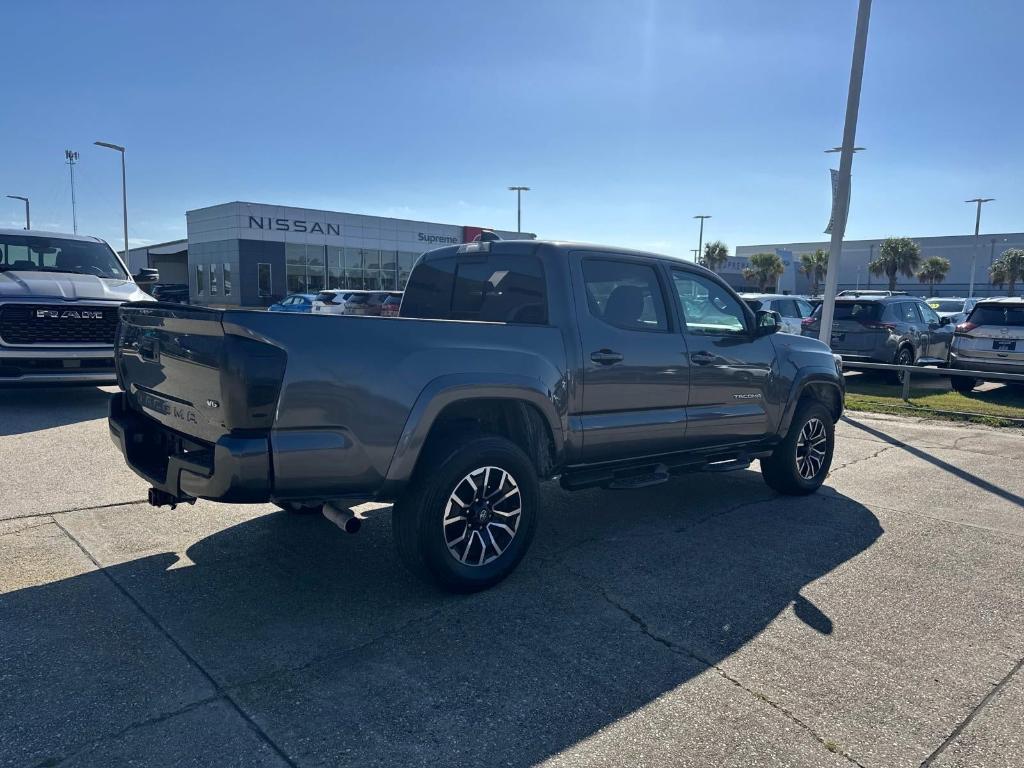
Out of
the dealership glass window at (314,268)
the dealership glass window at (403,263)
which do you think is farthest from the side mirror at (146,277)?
the dealership glass window at (403,263)

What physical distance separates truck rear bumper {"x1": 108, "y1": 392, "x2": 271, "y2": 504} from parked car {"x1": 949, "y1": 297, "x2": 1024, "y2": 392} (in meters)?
12.1

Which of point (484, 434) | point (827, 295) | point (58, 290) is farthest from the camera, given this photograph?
point (827, 295)

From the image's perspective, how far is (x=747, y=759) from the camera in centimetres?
262

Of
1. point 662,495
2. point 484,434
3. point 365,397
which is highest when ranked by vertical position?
point 365,397

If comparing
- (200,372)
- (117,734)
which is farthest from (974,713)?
(200,372)

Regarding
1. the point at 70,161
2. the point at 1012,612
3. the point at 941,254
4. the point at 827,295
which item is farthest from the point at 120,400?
the point at 941,254

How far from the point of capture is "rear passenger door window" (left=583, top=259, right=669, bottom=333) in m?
4.64

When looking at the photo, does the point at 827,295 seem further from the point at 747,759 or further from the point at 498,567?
the point at 747,759

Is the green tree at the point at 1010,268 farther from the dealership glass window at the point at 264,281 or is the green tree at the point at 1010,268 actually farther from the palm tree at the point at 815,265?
the dealership glass window at the point at 264,281

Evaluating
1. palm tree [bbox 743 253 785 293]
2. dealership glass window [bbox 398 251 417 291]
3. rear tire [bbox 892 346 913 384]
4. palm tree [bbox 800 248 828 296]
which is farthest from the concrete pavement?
palm tree [bbox 800 248 828 296]

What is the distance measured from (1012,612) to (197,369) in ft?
14.2

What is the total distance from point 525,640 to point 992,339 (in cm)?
1162

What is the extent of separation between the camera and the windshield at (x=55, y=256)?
9.54 m

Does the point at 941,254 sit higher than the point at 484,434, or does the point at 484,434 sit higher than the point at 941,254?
the point at 941,254
